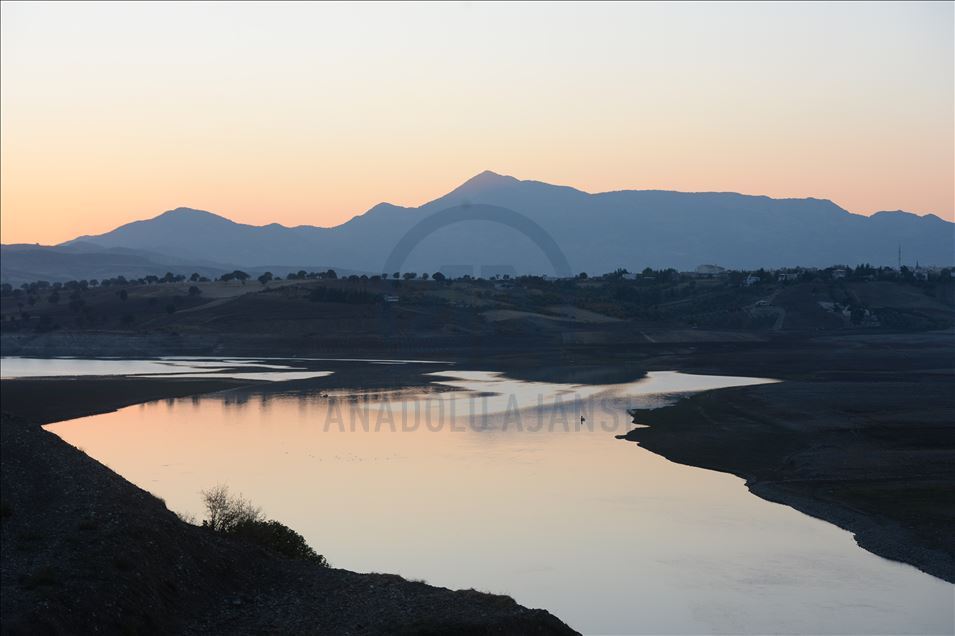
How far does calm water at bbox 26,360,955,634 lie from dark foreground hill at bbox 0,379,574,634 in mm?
3087

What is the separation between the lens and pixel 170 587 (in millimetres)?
17906

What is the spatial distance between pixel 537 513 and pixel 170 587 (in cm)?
1293

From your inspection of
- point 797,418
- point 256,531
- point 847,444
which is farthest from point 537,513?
point 797,418

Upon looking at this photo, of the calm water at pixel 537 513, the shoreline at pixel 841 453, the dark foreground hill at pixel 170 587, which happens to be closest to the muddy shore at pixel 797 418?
the shoreline at pixel 841 453

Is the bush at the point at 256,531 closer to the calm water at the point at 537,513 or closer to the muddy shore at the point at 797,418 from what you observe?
the calm water at the point at 537,513

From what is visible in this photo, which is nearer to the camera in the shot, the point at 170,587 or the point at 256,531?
the point at 170,587

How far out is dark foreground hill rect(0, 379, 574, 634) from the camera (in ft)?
53.2

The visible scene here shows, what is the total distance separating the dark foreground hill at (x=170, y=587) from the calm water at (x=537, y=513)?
122 inches

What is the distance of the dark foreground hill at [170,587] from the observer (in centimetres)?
1622

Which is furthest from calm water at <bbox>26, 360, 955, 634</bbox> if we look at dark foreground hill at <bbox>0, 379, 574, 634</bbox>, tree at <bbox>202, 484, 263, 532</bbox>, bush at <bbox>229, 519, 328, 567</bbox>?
dark foreground hill at <bbox>0, 379, 574, 634</bbox>

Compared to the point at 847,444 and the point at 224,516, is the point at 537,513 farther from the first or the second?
the point at 847,444

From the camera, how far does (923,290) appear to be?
122 meters

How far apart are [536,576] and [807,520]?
8645mm

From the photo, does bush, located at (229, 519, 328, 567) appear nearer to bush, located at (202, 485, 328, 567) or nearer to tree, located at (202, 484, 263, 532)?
bush, located at (202, 485, 328, 567)
